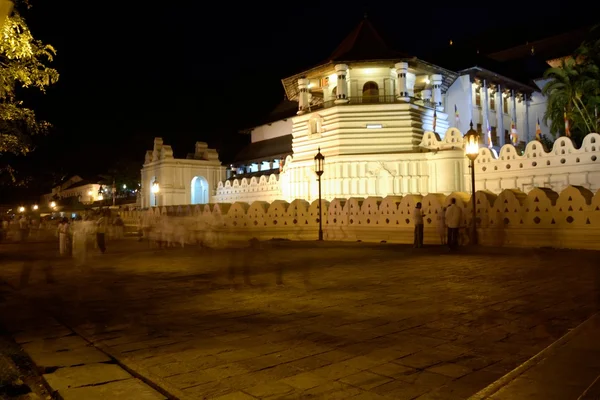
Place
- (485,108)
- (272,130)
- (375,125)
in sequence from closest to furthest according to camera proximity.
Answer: (375,125), (485,108), (272,130)

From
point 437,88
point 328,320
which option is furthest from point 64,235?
point 437,88

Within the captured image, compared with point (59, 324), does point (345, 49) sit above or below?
above

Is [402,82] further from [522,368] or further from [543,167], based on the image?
[522,368]

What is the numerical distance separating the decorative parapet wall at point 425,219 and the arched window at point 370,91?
459 inches

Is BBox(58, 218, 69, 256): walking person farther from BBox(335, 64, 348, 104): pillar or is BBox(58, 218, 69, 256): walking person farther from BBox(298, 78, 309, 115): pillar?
BBox(298, 78, 309, 115): pillar

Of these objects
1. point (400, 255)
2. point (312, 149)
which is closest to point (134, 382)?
point (400, 255)

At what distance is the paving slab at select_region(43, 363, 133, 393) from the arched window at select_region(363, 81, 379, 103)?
99.5 feet

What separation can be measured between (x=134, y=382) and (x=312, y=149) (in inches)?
1226

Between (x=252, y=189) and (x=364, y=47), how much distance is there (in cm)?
1321

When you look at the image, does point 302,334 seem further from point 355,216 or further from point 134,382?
point 355,216

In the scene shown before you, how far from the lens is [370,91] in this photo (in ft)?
113

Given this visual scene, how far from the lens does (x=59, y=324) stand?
23.1ft

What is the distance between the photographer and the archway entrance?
1876 inches

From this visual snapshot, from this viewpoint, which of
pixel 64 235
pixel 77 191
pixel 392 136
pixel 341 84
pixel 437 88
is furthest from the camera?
pixel 77 191
